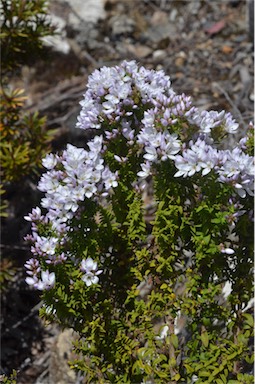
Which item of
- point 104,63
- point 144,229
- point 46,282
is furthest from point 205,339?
point 104,63

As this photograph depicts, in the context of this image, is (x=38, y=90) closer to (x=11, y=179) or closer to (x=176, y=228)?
(x=11, y=179)

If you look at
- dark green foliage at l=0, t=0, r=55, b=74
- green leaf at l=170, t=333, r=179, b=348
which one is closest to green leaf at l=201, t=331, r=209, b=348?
green leaf at l=170, t=333, r=179, b=348

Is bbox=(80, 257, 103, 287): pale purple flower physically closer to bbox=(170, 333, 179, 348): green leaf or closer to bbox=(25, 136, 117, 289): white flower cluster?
bbox=(25, 136, 117, 289): white flower cluster

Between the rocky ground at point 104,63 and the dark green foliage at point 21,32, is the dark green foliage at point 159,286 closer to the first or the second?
the rocky ground at point 104,63

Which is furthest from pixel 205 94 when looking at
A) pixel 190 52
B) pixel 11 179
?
pixel 11 179

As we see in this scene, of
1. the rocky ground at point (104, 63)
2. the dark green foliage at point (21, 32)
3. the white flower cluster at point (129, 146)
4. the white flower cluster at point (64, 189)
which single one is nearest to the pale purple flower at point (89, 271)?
the white flower cluster at point (129, 146)

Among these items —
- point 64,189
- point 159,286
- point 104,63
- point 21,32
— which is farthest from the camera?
point 104,63

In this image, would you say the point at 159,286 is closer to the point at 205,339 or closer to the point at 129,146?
the point at 205,339
